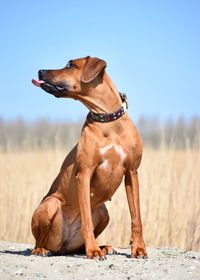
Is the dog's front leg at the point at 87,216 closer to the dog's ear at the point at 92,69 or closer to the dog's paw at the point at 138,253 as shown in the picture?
the dog's paw at the point at 138,253

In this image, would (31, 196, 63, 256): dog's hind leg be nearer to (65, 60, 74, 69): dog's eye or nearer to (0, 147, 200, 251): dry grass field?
(65, 60, 74, 69): dog's eye

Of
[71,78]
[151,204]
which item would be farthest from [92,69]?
[151,204]

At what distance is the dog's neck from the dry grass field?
9.13ft

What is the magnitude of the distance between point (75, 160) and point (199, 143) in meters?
3.50

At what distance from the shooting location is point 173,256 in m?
6.68

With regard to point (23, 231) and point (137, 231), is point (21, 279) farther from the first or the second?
point (23, 231)

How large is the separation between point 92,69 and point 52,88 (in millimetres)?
478

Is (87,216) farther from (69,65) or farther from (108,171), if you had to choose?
(69,65)

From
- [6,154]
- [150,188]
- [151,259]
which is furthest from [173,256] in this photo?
[6,154]

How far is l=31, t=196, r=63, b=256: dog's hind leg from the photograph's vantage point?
677cm

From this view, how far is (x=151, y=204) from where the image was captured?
9.52 metres

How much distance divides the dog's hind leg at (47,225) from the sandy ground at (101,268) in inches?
A: 15.2

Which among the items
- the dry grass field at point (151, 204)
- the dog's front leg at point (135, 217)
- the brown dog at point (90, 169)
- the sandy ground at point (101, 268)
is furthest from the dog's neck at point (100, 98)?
the dry grass field at point (151, 204)

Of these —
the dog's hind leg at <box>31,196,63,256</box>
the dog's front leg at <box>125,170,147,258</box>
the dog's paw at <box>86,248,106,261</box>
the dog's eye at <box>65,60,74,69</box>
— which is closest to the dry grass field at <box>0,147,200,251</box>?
the dog's front leg at <box>125,170,147,258</box>
